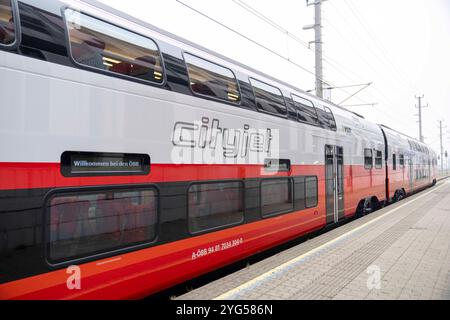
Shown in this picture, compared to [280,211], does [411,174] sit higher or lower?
higher

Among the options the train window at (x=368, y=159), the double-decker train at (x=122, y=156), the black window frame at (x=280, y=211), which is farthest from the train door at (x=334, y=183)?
the double-decker train at (x=122, y=156)

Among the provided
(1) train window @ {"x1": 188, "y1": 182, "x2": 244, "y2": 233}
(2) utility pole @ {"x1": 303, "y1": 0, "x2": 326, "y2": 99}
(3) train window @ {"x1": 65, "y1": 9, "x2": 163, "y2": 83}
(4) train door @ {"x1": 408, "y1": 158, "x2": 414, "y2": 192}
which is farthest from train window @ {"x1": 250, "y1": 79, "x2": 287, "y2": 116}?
(4) train door @ {"x1": 408, "y1": 158, "x2": 414, "y2": 192}

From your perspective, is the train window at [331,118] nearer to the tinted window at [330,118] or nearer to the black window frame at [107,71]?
the tinted window at [330,118]

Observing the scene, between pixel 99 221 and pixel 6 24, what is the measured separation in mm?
1909

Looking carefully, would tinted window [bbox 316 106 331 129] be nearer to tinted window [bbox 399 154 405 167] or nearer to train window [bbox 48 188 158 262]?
train window [bbox 48 188 158 262]

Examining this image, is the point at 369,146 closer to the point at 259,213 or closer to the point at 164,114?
the point at 259,213

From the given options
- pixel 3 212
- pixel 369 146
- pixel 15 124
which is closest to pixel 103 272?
pixel 3 212

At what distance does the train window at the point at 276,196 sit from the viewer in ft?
20.6

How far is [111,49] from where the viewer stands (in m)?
3.89

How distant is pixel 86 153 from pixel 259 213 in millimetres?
3465

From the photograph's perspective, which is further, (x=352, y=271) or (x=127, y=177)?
(x=352, y=271)

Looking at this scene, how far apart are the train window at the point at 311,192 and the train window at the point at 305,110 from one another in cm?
129

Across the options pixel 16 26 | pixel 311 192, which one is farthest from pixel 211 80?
pixel 311 192

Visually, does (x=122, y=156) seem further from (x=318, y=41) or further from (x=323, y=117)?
(x=318, y=41)
